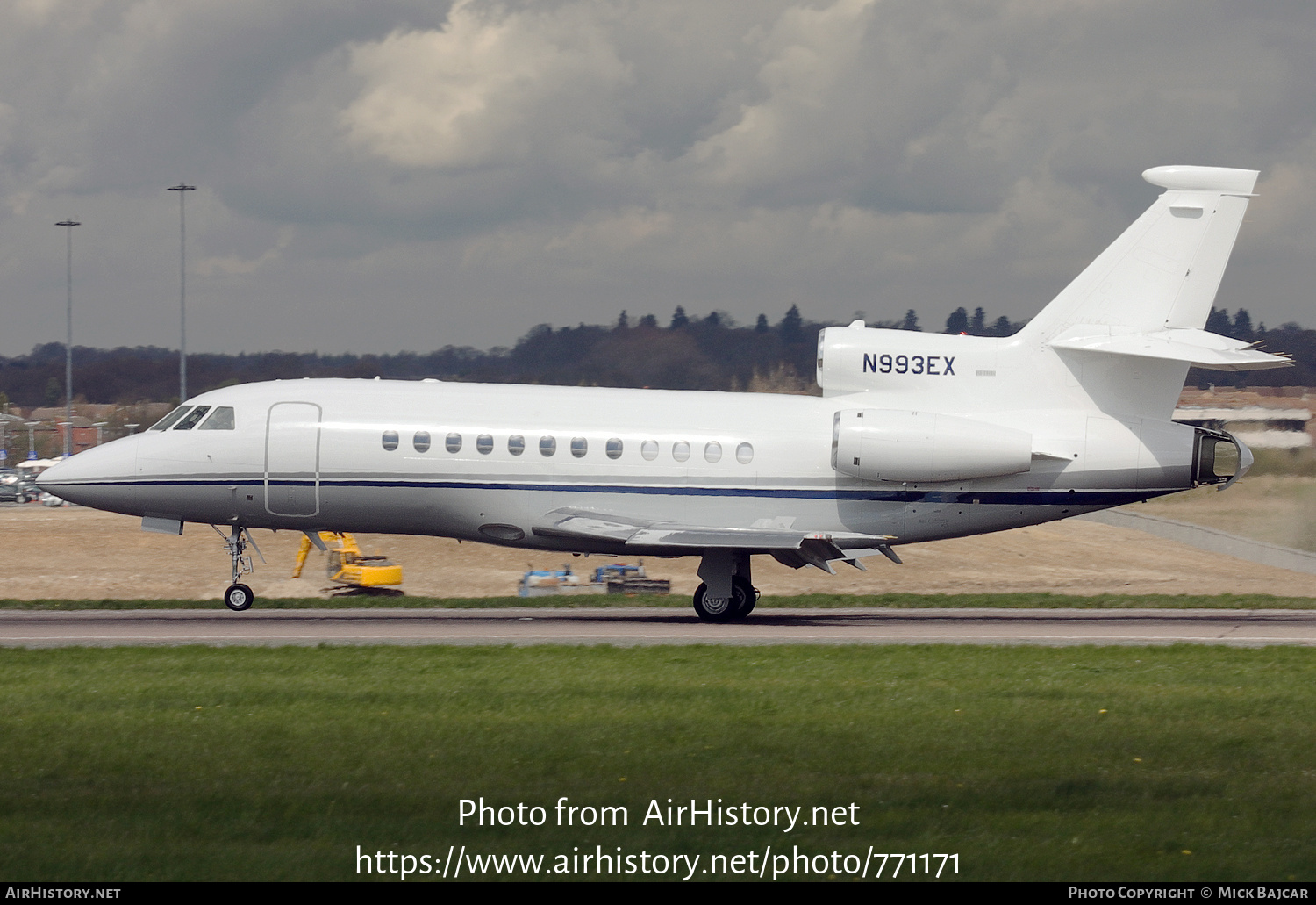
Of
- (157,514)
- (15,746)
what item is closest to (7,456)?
(157,514)

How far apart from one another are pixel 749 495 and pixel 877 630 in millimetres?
3278

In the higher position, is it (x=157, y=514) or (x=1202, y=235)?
(x=1202, y=235)

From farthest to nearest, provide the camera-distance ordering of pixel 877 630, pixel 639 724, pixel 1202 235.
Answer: pixel 1202 235
pixel 877 630
pixel 639 724

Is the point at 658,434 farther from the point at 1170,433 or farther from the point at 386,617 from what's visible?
the point at 1170,433

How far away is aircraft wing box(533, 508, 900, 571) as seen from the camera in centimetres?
2209

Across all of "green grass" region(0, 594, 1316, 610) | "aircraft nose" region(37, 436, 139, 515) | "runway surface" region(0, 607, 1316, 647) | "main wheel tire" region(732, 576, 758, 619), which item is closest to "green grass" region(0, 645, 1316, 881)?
"runway surface" region(0, 607, 1316, 647)

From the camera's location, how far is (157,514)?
24.1 m

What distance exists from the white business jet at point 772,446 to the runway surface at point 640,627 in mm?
1356

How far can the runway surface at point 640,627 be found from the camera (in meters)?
20.3

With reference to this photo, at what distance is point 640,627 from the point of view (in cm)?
2223

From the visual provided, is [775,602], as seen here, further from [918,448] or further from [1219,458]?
[1219,458]

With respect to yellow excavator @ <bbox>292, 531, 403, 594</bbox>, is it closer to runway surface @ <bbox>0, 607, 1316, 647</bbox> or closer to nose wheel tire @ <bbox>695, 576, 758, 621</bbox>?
runway surface @ <bbox>0, 607, 1316, 647</bbox>

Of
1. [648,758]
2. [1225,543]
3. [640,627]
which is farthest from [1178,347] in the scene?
[648,758]

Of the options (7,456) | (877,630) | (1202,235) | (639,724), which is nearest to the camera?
(639,724)
